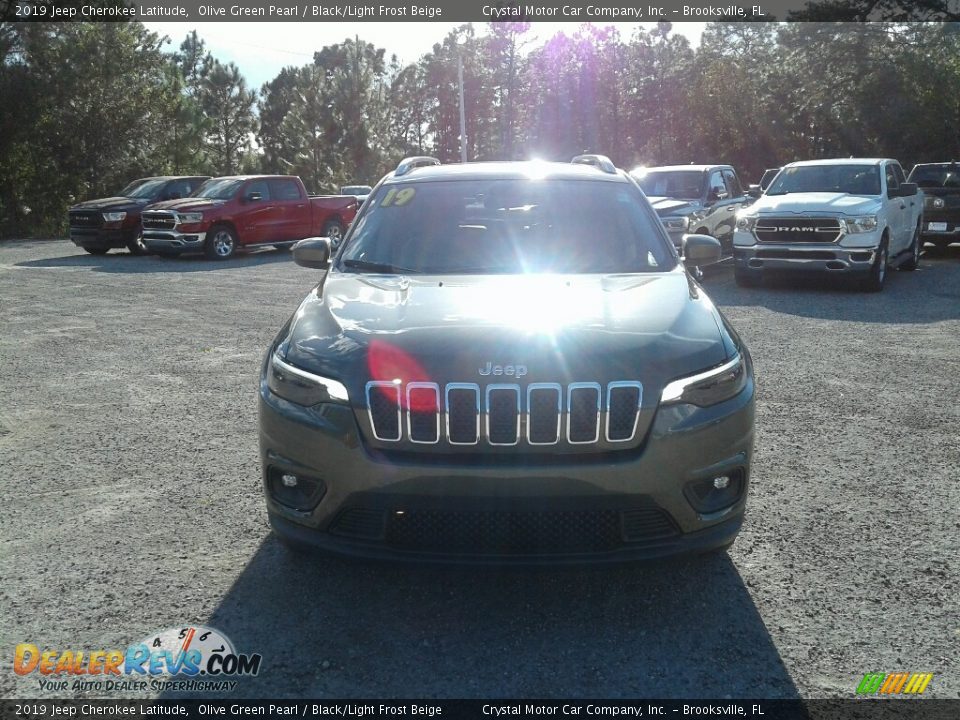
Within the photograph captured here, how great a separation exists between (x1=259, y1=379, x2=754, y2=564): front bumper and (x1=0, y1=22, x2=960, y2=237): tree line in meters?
31.3

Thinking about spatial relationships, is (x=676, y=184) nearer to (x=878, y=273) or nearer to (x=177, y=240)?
(x=878, y=273)

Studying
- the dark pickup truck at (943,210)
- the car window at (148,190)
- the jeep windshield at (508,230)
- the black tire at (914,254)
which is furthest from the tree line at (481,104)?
the jeep windshield at (508,230)

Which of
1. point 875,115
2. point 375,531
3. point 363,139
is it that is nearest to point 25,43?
point 363,139

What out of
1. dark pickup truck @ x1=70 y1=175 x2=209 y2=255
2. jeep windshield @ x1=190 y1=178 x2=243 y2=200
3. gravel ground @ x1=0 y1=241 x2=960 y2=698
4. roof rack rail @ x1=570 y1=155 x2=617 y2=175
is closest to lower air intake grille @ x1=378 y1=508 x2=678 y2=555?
gravel ground @ x1=0 y1=241 x2=960 y2=698

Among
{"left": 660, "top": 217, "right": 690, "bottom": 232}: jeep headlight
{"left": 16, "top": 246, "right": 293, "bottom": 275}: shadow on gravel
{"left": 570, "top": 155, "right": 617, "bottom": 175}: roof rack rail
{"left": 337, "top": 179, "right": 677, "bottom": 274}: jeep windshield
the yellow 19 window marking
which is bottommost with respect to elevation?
{"left": 16, "top": 246, "right": 293, "bottom": 275}: shadow on gravel

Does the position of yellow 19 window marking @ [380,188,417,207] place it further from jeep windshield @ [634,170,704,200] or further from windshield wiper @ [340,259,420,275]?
jeep windshield @ [634,170,704,200]

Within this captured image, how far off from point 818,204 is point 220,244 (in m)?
12.4

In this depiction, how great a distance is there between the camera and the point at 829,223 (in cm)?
1230

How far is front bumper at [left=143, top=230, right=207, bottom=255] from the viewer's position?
18.7 metres

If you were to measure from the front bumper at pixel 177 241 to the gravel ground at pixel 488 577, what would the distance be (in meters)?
12.0

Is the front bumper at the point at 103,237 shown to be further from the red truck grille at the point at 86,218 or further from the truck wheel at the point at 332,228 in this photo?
the truck wheel at the point at 332,228

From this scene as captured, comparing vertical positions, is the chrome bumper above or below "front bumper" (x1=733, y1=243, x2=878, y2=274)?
below

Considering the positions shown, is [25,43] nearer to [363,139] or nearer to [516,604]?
[363,139]

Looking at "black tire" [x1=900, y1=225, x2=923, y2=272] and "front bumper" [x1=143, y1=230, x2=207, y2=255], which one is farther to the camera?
→ "front bumper" [x1=143, y1=230, x2=207, y2=255]
